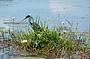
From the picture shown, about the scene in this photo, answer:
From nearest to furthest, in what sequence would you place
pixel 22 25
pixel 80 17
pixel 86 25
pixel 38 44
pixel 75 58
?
pixel 75 58, pixel 38 44, pixel 22 25, pixel 86 25, pixel 80 17

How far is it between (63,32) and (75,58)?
0.96m

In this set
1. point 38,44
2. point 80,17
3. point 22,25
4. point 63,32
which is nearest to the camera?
point 38,44

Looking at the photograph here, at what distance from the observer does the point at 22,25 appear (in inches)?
254

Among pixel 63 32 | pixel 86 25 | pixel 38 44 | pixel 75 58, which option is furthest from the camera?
pixel 86 25

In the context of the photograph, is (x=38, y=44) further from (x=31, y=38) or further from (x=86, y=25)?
(x=86, y=25)

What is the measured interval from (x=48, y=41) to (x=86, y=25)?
239 centimetres

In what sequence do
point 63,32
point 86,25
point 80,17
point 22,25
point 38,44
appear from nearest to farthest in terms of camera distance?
point 38,44
point 63,32
point 22,25
point 86,25
point 80,17

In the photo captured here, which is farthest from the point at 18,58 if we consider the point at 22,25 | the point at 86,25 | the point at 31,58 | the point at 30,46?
the point at 86,25

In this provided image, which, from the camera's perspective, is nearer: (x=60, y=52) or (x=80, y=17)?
(x=60, y=52)

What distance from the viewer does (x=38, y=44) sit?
484 cm

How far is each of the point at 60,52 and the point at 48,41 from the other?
1.07 feet

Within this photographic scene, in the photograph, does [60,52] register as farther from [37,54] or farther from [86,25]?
[86,25]

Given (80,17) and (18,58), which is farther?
(80,17)

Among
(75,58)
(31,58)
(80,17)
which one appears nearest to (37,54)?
(31,58)
